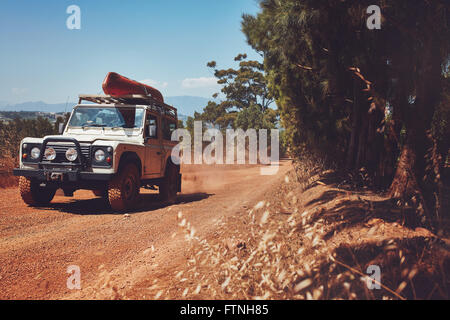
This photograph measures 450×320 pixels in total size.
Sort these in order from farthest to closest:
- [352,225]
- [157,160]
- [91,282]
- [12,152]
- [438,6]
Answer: [12,152]
[157,160]
[438,6]
[352,225]
[91,282]

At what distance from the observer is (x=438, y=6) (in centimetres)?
464

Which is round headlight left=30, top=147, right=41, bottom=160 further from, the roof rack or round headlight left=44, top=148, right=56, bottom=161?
the roof rack

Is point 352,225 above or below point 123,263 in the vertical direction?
above

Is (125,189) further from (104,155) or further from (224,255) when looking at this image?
(224,255)

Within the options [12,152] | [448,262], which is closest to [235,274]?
[448,262]

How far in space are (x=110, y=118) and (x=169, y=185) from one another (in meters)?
2.38

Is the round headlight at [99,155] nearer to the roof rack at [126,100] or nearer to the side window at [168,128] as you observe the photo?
the roof rack at [126,100]

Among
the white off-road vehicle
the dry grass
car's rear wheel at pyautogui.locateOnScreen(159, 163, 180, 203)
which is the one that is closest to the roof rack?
the white off-road vehicle

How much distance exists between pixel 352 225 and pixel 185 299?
269 cm

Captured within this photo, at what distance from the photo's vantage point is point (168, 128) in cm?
896

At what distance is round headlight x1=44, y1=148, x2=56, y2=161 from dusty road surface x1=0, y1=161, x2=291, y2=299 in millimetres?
Result: 1076

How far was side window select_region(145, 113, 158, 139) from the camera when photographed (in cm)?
732
